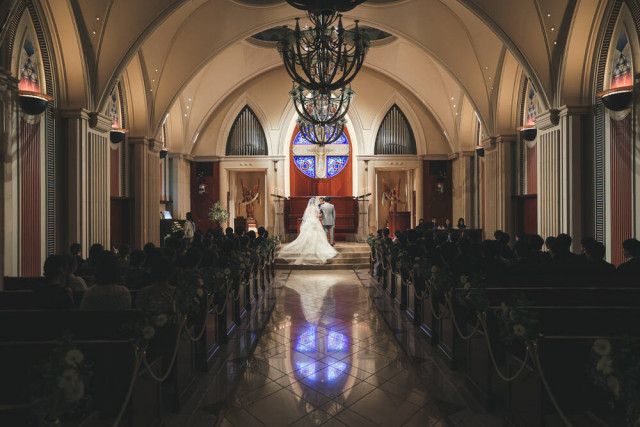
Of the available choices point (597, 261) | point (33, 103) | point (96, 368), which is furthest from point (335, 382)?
point (33, 103)

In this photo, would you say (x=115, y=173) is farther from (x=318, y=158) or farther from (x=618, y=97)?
(x=618, y=97)

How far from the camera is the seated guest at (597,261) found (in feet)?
15.8

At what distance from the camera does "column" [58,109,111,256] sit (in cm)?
802

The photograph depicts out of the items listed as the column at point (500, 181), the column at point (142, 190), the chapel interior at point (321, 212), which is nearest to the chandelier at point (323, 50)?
the chapel interior at point (321, 212)

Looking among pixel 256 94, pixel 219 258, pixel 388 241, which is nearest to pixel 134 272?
pixel 219 258

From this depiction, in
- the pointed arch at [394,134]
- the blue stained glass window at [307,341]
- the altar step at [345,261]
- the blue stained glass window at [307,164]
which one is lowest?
the blue stained glass window at [307,341]

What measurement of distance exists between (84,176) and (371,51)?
11.1 m

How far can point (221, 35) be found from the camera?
12.4 m

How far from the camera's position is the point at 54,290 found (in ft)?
11.1

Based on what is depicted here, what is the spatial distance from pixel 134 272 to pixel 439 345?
3580 mm

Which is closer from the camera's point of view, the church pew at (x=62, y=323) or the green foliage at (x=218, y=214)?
the church pew at (x=62, y=323)

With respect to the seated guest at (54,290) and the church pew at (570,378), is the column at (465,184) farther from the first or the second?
the seated guest at (54,290)

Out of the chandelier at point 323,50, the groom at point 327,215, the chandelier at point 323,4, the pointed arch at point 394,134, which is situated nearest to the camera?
the chandelier at point 323,4

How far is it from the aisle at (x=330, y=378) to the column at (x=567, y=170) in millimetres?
4683
